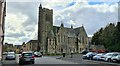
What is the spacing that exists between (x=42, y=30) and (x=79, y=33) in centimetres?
2226

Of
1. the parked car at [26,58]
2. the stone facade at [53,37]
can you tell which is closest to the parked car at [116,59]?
the parked car at [26,58]

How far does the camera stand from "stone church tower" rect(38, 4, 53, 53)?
121812 millimetres

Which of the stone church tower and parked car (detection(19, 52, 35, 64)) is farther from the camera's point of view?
the stone church tower

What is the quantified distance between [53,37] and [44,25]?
24.7 ft

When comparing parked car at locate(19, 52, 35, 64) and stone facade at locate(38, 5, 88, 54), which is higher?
stone facade at locate(38, 5, 88, 54)

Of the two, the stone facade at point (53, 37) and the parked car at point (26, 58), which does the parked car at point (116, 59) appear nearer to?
the parked car at point (26, 58)

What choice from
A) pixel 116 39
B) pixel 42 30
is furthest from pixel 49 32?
pixel 116 39

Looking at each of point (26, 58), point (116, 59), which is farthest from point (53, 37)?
point (26, 58)

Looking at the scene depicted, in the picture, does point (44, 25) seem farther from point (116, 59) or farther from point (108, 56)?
point (116, 59)

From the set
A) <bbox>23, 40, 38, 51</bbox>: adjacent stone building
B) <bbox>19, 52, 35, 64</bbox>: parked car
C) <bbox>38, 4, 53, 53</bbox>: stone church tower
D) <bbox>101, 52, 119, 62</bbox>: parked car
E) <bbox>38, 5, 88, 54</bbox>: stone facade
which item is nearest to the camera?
<bbox>19, 52, 35, 64</bbox>: parked car

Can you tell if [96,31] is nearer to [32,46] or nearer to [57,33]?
[57,33]

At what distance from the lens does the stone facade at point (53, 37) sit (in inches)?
4779

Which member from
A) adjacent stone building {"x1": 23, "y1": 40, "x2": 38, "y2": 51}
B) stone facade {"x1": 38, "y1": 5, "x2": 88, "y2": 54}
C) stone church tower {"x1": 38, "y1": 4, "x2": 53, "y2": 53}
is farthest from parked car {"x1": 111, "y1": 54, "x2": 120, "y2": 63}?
adjacent stone building {"x1": 23, "y1": 40, "x2": 38, "y2": 51}

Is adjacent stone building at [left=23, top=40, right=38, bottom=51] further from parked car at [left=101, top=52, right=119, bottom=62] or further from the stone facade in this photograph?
parked car at [left=101, top=52, right=119, bottom=62]
